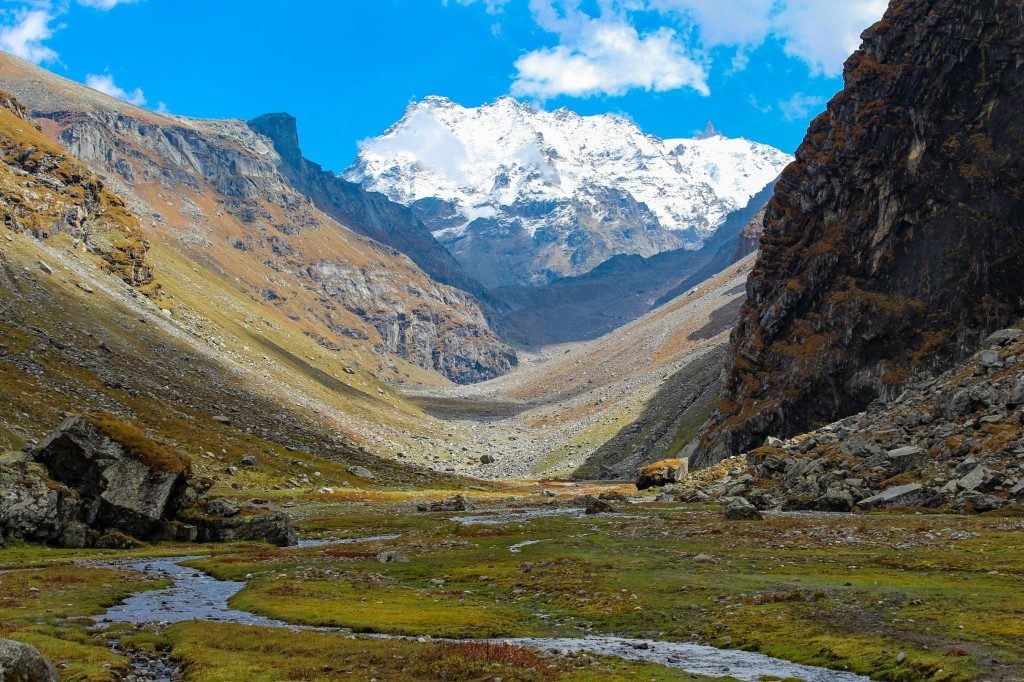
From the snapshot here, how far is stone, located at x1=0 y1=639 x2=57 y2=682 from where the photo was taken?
830 inches

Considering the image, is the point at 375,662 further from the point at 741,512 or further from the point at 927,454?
the point at 927,454

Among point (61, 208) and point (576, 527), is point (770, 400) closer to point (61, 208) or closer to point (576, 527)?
point (576, 527)

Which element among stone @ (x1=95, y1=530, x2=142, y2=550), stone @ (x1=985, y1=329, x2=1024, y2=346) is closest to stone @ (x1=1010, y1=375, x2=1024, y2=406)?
stone @ (x1=985, y1=329, x2=1024, y2=346)

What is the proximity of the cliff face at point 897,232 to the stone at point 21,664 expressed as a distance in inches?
5015

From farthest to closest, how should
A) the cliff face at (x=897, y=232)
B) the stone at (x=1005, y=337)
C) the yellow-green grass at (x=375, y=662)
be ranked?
the cliff face at (x=897, y=232) → the stone at (x=1005, y=337) → the yellow-green grass at (x=375, y=662)

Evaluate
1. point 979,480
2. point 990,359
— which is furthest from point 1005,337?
point 979,480

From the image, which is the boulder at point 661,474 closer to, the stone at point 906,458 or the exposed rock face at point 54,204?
the stone at point 906,458

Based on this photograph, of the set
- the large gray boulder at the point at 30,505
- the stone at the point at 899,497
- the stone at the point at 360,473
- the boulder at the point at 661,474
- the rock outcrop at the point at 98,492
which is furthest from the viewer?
the stone at the point at 360,473

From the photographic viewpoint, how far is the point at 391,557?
195 feet

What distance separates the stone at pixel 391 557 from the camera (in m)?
58.7

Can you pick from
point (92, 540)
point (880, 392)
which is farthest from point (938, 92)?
point (92, 540)

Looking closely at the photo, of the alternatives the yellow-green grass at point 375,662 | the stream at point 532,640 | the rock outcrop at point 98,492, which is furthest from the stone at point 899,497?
the rock outcrop at point 98,492

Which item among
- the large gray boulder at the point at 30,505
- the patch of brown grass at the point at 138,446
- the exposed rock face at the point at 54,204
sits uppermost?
the exposed rock face at the point at 54,204

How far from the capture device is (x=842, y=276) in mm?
144625
